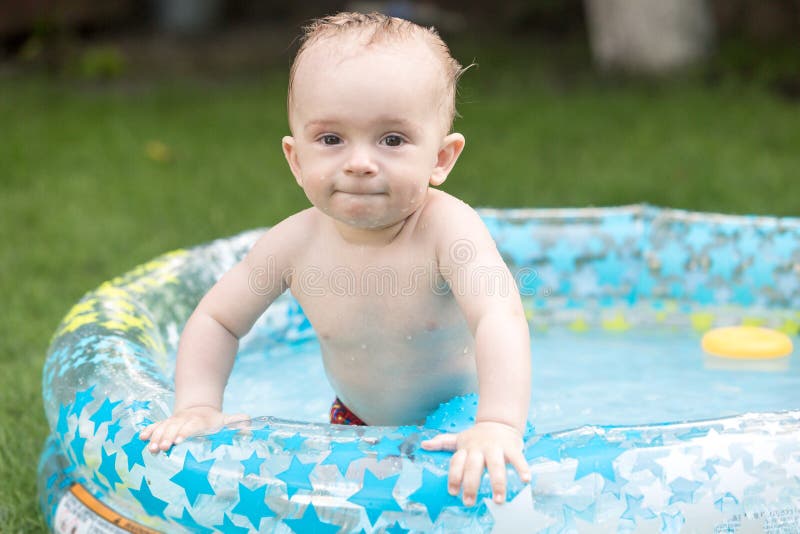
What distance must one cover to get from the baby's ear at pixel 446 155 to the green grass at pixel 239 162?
57.2 inches

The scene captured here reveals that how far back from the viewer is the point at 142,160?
5.65 m

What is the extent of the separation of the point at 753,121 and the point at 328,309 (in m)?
4.42

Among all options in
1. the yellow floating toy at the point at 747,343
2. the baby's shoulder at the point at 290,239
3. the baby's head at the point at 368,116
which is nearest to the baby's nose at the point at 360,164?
the baby's head at the point at 368,116

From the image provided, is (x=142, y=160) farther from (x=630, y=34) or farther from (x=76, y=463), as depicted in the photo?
(x=76, y=463)

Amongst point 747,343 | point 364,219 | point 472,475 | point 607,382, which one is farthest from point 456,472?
point 747,343

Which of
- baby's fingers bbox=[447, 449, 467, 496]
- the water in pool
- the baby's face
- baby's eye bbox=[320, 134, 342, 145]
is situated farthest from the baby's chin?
the water in pool

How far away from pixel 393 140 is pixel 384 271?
310mm

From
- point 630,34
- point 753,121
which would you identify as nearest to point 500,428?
point 753,121

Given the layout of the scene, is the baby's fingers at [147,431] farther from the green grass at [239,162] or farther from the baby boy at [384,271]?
the green grass at [239,162]

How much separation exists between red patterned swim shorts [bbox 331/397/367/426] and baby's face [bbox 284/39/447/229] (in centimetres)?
56

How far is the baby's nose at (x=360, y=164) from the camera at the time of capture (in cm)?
180

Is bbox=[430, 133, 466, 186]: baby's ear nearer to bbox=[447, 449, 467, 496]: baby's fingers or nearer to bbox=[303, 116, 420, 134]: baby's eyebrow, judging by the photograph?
bbox=[303, 116, 420, 134]: baby's eyebrow

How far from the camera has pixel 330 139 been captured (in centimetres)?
186

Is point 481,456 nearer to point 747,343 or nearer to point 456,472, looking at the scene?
point 456,472
